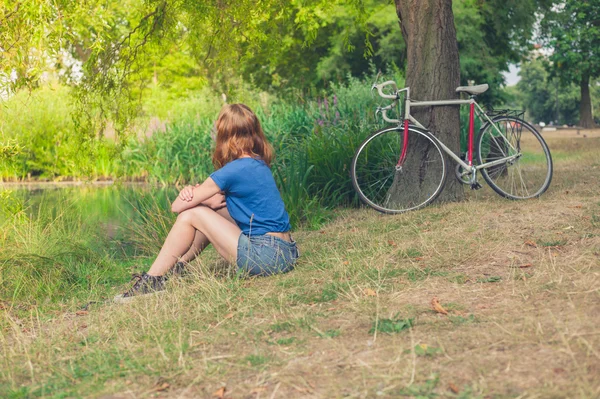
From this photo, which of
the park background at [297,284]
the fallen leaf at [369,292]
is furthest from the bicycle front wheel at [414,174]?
the fallen leaf at [369,292]

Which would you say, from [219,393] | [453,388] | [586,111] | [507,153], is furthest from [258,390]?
[586,111]

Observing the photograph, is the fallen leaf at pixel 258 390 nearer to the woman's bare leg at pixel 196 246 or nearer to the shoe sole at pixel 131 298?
the shoe sole at pixel 131 298

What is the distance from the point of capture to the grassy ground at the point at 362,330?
301cm

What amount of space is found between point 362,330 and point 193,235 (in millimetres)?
1875

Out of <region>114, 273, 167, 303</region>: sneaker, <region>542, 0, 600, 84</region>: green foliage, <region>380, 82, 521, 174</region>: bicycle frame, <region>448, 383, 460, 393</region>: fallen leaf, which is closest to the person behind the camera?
<region>448, 383, 460, 393</region>: fallen leaf

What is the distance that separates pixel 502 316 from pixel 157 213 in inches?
210

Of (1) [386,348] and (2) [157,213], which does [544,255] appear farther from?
(2) [157,213]

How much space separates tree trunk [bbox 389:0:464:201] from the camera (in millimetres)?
7387

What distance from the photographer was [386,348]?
10.9 ft

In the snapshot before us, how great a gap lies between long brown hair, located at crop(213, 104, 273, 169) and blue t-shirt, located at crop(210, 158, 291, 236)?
0.10m

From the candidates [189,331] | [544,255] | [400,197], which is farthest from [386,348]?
[400,197]

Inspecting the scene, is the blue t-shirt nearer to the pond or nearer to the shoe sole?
the shoe sole

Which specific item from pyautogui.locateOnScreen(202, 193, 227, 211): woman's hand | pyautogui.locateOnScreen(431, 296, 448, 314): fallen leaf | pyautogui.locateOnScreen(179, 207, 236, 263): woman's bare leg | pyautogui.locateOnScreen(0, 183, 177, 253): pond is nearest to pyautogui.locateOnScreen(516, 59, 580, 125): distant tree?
pyautogui.locateOnScreen(0, 183, 177, 253): pond

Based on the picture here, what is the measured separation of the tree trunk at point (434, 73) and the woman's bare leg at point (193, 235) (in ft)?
9.30
